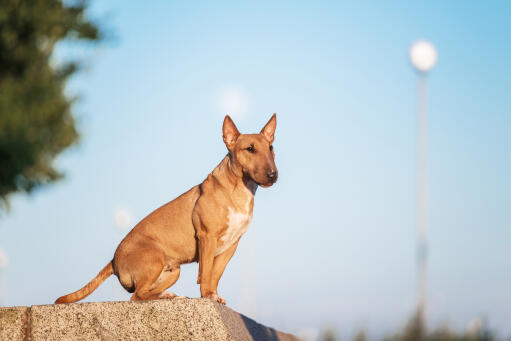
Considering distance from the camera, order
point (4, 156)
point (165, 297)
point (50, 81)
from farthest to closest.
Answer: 1. point (50, 81)
2. point (4, 156)
3. point (165, 297)

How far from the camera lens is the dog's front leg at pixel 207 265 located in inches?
285

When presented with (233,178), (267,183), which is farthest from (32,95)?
(267,183)

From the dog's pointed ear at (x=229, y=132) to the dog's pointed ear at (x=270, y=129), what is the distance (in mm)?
328

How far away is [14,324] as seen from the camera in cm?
683

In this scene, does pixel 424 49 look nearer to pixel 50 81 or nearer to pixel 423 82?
pixel 423 82

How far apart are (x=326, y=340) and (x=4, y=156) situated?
7.87 metres

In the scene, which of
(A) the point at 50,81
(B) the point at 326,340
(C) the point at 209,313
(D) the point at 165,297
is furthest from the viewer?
(A) the point at 50,81

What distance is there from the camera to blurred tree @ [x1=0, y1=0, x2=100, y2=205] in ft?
50.4

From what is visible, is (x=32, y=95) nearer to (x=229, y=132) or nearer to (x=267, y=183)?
(x=229, y=132)

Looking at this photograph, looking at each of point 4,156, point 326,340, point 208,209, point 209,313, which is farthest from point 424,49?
point 4,156

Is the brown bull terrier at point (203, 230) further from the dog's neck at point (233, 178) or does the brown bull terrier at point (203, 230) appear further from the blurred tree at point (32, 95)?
the blurred tree at point (32, 95)

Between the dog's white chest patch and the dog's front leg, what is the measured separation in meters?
0.17

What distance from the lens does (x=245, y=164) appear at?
24.2ft

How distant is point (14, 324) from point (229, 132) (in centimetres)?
287
